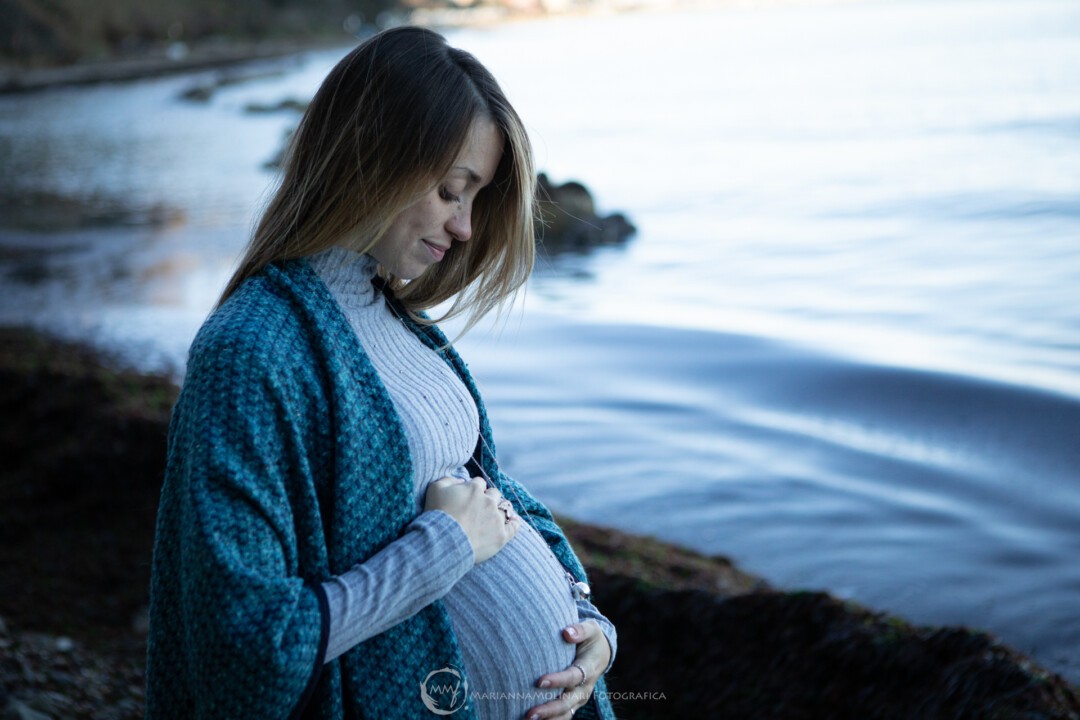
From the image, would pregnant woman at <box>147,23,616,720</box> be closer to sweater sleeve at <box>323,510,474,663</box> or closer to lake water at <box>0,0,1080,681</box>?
sweater sleeve at <box>323,510,474,663</box>

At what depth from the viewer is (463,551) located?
1.78 m

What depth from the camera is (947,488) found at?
6.15 meters

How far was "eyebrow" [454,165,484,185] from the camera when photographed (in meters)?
1.90

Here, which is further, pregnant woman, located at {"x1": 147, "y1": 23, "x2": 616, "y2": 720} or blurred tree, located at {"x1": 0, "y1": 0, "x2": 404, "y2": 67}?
blurred tree, located at {"x1": 0, "y1": 0, "x2": 404, "y2": 67}

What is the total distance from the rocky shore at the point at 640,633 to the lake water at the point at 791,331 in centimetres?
102

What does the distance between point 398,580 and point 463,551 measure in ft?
0.44

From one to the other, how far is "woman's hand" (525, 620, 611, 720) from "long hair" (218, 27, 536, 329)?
0.83 metres

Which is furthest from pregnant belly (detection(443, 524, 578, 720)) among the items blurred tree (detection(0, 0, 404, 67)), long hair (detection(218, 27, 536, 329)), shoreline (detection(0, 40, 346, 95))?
blurred tree (detection(0, 0, 404, 67))

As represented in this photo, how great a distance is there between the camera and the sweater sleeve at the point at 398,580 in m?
1.64

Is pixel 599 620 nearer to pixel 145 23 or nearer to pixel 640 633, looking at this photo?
pixel 640 633

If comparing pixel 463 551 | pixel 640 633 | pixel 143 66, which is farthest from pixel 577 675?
pixel 143 66

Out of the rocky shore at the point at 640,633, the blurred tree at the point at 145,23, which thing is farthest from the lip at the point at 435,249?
the blurred tree at the point at 145,23

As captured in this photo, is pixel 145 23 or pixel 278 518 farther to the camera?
pixel 145 23

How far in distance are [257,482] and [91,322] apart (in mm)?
9044
